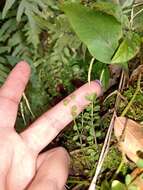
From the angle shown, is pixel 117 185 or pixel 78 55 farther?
pixel 78 55

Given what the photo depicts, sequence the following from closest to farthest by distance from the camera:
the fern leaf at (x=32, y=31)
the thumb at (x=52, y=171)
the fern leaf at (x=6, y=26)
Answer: the thumb at (x=52, y=171), the fern leaf at (x=32, y=31), the fern leaf at (x=6, y=26)

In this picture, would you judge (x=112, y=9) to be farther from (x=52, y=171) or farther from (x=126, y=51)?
(x=52, y=171)

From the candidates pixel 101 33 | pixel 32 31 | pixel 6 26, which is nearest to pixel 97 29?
pixel 101 33

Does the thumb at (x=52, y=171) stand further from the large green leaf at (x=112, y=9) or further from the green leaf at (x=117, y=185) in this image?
the large green leaf at (x=112, y=9)

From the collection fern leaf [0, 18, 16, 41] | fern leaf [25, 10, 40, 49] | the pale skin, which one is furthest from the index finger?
fern leaf [0, 18, 16, 41]

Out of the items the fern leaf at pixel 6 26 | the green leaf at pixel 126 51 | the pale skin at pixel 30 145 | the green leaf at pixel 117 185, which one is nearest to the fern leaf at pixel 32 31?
the fern leaf at pixel 6 26

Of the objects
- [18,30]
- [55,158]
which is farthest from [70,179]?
[18,30]
